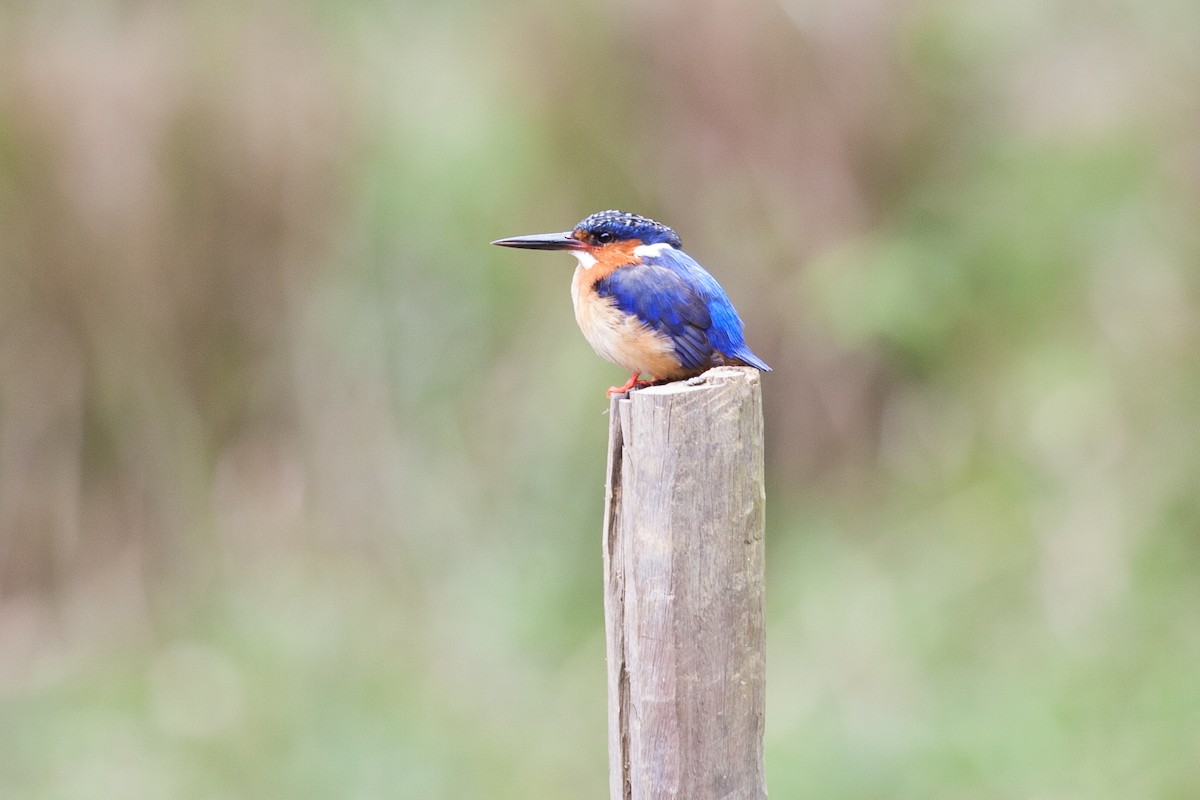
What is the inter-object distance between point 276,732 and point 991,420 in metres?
3.17

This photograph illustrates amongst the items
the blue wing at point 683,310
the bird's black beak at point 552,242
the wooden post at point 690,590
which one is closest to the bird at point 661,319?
the blue wing at point 683,310

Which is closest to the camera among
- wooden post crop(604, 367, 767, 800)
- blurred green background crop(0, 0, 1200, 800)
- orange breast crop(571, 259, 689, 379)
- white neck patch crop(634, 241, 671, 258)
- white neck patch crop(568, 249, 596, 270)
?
wooden post crop(604, 367, 767, 800)

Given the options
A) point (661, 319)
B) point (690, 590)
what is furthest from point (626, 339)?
point (690, 590)

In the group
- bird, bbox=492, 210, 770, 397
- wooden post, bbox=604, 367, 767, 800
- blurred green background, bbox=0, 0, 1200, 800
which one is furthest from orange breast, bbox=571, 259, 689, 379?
blurred green background, bbox=0, 0, 1200, 800

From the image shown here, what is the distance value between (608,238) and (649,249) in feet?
0.41

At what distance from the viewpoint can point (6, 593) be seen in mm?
6031

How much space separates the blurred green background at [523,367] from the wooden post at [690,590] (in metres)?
2.48

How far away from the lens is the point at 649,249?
11.0 feet

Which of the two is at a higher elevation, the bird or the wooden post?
the bird

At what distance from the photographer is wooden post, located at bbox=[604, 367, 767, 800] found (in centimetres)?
223

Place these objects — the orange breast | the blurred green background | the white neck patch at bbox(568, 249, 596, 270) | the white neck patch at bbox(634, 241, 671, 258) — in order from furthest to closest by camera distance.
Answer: the blurred green background → the white neck patch at bbox(568, 249, 596, 270) → the white neck patch at bbox(634, 241, 671, 258) → the orange breast

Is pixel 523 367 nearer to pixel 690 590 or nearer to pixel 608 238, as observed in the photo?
pixel 608 238

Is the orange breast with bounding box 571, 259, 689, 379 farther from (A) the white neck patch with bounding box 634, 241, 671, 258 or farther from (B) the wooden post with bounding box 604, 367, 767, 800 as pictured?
(B) the wooden post with bounding box 604, 367, 767, 800

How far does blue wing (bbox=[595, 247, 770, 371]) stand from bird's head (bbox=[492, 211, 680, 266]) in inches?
8.4
